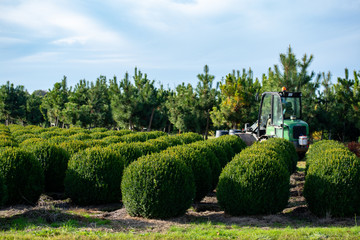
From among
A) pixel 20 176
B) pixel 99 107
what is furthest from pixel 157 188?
pixel 99 107

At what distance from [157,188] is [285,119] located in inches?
367

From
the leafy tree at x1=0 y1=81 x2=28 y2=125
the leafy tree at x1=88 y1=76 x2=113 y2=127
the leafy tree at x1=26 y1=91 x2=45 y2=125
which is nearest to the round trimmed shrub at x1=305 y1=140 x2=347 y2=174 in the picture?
the leafy tree at x1=88 y1=76 x2=113 y2=127

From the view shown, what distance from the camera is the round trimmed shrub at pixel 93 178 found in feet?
27.1

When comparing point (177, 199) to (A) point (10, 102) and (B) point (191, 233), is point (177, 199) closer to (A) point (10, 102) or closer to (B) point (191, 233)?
(B) point (191, 233)

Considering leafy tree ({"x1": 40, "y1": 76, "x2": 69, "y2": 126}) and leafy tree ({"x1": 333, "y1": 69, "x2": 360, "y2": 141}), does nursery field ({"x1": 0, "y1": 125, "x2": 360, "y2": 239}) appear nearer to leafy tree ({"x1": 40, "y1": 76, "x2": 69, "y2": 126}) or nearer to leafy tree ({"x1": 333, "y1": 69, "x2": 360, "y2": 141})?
leafy tree ({"x1": 333, "y1": 69, "x2": 360, "y2": 141})

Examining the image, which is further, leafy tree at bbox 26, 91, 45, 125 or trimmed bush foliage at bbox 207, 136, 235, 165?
leafy tree at bbox 26, 91, 45, 125

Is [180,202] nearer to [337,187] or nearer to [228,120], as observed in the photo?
[337,187]

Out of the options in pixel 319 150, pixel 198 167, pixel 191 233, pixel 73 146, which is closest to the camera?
pixel 191 233

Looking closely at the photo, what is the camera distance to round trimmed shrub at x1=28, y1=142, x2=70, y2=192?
9.64m

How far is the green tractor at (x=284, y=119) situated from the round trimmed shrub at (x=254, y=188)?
6685 millimetres

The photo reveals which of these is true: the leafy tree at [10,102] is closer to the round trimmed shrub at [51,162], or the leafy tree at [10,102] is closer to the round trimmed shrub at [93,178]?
the round trimmed shrub at [51,162]

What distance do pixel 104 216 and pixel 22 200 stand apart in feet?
8.31

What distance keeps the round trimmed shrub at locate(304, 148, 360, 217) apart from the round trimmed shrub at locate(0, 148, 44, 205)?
22.8 ft

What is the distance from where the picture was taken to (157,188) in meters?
6.73
